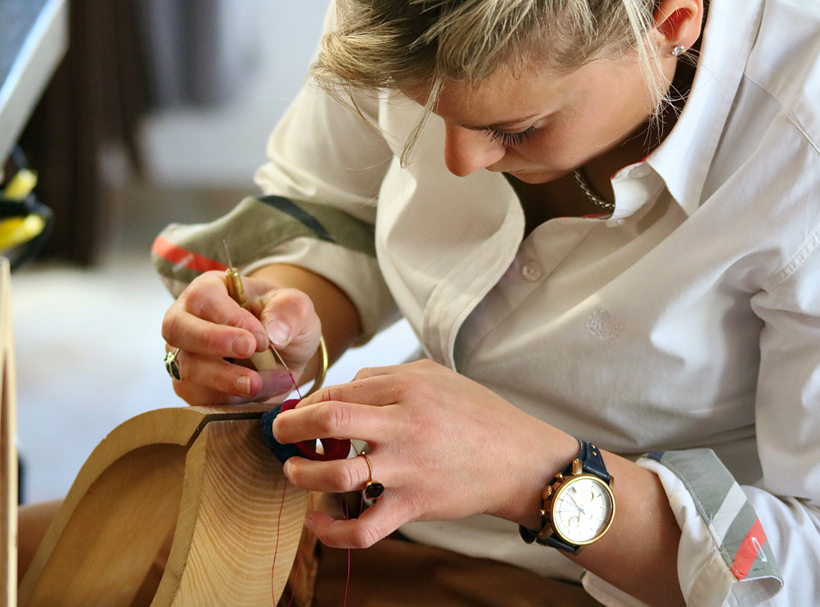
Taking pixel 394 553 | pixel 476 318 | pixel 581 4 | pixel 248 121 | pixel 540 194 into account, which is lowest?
pixel 248 121

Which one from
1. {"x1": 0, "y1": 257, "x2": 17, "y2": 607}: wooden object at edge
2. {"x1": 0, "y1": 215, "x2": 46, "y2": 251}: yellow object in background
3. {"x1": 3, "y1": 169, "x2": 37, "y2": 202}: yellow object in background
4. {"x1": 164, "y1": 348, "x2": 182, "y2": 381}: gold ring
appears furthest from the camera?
{"x1": 3, "y1": 169, "x2": 37, "y2": 202}: yellow object in background

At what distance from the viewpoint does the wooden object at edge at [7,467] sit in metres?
0.60

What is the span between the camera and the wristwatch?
77cm

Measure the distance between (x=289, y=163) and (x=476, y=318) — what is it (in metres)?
0.44

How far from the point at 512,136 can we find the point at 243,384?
1.24 feet

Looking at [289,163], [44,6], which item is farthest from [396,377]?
[44,6]

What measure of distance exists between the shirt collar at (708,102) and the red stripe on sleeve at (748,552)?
32 centimetres

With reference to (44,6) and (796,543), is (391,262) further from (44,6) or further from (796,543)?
(44,6)

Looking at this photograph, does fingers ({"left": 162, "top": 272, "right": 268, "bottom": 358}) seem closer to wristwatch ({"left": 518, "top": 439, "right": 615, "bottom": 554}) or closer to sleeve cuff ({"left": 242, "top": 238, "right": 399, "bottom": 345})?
sleeve cuff ({"left": 242, "top": 238, "right": 399, "bottom": 345})

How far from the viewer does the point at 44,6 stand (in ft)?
5.23

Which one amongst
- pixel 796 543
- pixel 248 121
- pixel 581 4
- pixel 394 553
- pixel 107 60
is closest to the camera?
pixel 581 4

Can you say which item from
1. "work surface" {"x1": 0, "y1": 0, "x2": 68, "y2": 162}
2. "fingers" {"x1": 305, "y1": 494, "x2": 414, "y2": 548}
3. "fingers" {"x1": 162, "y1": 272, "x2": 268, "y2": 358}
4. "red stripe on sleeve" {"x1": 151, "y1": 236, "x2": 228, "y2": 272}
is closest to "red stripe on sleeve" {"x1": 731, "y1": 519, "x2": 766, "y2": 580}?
"fingers" {"x1": 305, "y1": 494, "x2": 414, "y2": 548}

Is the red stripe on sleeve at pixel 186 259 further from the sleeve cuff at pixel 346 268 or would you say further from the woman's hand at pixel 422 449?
the woman's hand at pixel 422 449

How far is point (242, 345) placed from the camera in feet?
2.72
